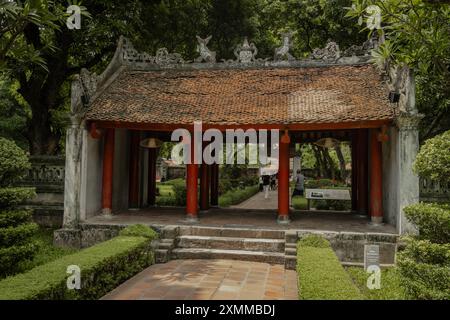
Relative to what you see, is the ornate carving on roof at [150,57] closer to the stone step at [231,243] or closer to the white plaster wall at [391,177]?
the stone step at [231,243]

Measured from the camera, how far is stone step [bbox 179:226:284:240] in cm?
966

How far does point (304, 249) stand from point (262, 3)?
14887 millimetres

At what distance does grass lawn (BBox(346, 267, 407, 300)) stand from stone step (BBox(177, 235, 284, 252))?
1.74 m

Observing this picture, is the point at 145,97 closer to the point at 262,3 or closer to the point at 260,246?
the point at 260,246

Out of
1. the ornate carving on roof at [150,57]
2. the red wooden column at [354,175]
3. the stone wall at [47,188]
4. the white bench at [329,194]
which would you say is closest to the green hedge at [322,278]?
the white bench at [329,194]

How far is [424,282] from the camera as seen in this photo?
585 cm

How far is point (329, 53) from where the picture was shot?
42.4ft

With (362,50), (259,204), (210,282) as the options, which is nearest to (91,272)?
(210,282)

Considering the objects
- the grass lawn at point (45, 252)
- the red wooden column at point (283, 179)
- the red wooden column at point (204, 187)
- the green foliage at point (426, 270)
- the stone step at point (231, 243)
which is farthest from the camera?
the red wooden column at point (204, 187)

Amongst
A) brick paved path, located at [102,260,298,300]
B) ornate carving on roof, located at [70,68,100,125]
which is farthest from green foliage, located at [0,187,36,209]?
ornate carving on roof, located at [70,68,100,125]

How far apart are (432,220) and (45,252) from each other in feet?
27.1

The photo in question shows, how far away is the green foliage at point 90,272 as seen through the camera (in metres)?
5.20

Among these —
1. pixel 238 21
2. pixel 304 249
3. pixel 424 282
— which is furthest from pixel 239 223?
pixel 238 21

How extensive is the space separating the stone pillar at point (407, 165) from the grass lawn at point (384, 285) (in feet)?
4.41
